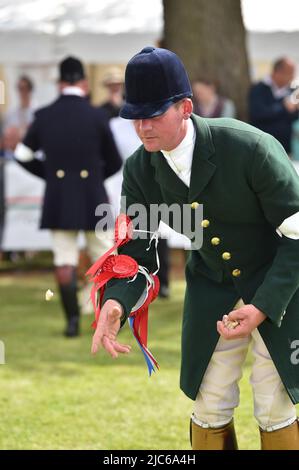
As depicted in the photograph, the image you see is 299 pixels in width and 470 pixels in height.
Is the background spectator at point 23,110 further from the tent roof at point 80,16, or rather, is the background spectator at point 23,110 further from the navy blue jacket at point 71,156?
the navy blue jacket at point 71,156

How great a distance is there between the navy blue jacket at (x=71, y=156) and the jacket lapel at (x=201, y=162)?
4.28 metres

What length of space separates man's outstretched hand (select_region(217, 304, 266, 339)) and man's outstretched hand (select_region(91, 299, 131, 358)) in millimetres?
347

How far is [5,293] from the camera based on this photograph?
997cm

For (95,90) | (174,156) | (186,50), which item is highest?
(174,156)

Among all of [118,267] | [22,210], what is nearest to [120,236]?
[118,267]

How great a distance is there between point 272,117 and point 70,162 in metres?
3.15

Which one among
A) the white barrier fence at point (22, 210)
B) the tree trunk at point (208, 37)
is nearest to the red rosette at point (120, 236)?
the tree trunk at point (208, 37)

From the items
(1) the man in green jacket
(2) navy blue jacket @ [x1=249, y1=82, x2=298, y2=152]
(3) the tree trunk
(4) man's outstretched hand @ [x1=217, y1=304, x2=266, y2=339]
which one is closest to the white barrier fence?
(3) the tree trunk

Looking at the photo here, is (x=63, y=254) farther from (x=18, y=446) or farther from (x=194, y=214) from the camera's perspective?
(x=194, y=214)

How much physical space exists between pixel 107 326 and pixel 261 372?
66 centimetres

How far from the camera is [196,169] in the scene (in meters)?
3.46

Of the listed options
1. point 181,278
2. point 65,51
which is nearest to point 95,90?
point 65,51

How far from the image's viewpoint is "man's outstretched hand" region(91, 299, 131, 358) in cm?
339

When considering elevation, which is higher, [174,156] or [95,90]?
[174,156]
